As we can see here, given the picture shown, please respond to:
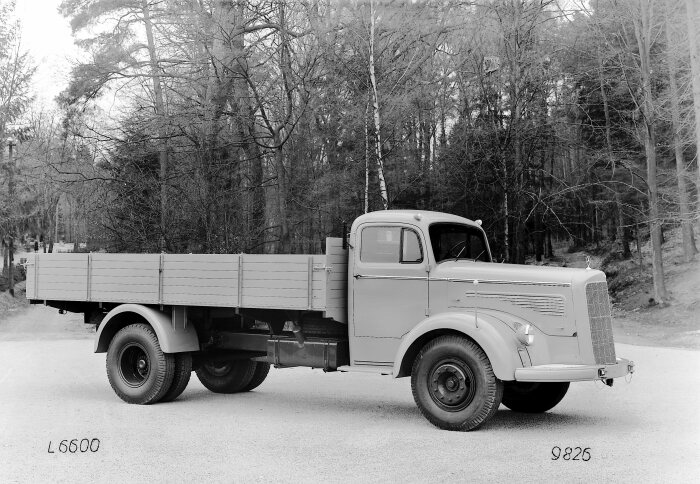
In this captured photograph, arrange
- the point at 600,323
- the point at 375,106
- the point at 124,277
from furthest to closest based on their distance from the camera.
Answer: the point at 375,106 < the point at 124,277 < the point at 600,323

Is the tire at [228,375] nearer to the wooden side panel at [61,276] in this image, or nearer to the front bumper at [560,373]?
the wooden side panel at [61,276]

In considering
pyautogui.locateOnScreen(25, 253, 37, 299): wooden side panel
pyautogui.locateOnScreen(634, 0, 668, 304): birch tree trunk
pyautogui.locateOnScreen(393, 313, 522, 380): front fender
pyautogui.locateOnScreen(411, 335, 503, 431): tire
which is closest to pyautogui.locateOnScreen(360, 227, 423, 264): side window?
pyautogui.locateOnScreen(393, 313, 522, 380): front fender

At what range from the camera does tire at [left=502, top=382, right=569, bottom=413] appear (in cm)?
952

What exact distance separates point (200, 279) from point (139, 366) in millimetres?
1527

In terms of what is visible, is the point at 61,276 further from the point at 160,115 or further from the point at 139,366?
the point at 160,115

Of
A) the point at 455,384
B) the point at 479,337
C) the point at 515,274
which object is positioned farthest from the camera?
the point at 515,274

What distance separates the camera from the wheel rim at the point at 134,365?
1046 cm

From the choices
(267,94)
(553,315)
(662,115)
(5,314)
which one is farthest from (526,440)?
(5,314)

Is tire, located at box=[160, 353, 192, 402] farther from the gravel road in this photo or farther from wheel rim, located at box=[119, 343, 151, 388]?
wheel rim, located at box=[119, 343, 151, 388]

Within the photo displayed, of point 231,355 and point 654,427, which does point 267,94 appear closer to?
point 231,355

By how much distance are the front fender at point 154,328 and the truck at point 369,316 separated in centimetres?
2

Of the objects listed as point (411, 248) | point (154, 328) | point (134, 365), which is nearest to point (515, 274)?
point (411, 248)

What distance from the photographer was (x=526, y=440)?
25.3ft

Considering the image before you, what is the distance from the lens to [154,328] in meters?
10.3
